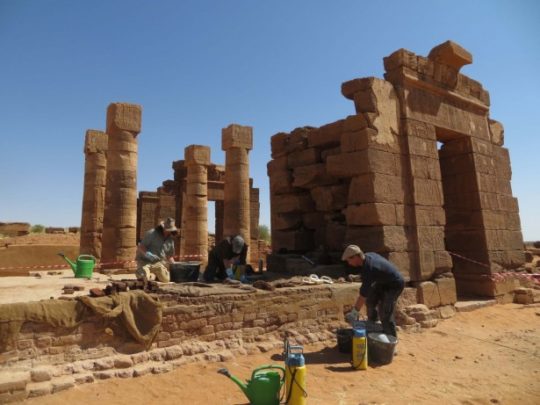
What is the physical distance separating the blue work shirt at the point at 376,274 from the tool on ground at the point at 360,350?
0.59 metres

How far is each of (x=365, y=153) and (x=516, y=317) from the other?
4838 mm

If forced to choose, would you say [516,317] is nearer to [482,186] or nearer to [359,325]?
[482,186]

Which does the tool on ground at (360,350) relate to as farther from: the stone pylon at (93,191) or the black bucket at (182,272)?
the stone pylon at (93,191)

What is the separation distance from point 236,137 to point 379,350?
34.2ft

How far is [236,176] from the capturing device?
14461 millimetres

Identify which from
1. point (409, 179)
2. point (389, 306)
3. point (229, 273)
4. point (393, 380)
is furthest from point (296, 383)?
point (409, 179)

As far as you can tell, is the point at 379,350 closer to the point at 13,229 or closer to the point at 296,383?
the point at 296,383

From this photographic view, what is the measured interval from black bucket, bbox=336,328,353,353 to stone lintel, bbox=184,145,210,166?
1168cm

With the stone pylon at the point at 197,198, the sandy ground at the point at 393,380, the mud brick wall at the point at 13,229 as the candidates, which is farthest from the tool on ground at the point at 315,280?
the mud brick wall at the point at 13,229

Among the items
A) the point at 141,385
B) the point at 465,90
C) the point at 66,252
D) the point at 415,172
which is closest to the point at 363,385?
the point at 141,385

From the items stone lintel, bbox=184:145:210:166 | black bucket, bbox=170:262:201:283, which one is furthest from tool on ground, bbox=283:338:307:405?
stone lintel, bbox=184:145:210:166

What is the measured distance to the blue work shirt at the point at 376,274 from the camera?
5316mm

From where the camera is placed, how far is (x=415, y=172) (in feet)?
26.9

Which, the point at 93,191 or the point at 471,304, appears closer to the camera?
the point at 471,304
